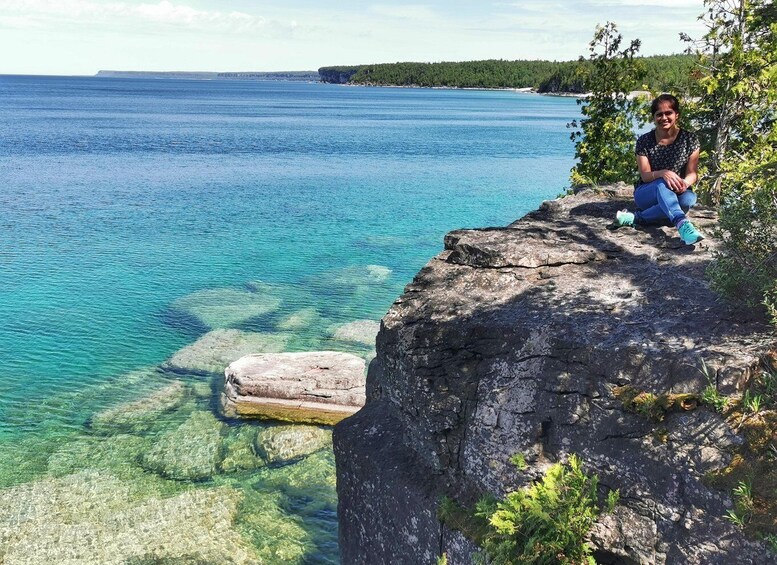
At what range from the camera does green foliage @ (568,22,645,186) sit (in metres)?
19.7

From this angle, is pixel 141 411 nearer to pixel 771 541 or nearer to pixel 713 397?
pixel 713 397

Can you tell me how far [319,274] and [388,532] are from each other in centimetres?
2244

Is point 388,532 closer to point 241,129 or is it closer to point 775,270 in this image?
point 775,270

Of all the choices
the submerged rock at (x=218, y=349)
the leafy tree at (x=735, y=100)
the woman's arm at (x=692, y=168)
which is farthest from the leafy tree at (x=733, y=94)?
the submerged rock at (x=218, y=349)

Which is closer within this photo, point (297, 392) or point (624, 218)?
point (624, 218)

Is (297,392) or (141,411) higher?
(297,392)

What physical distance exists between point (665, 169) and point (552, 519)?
6058 mm

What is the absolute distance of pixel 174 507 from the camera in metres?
14.0

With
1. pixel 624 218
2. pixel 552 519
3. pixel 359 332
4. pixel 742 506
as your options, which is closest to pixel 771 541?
pixel 742 506

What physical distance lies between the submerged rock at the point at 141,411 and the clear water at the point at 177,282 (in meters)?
0.12

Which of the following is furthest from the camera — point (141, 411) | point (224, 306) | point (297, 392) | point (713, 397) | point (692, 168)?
point (224, 306)

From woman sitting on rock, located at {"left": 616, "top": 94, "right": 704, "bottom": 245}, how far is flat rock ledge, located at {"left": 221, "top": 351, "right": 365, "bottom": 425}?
9396 millimetres

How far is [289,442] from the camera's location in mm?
16609

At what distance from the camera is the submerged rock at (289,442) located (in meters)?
16.1
